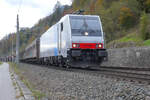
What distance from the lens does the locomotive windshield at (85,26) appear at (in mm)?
15223

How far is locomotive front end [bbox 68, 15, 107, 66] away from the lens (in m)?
14.5

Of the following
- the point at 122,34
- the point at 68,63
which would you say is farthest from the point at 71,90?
the point at 122,34

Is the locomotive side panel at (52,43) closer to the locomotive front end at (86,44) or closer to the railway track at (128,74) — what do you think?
the locomotive front end at (86,44)

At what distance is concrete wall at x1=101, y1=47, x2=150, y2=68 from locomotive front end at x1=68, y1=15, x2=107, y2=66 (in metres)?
4.80

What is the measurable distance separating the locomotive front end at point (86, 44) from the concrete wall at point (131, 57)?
4796mm

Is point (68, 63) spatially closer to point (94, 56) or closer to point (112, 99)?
point (94, 56)

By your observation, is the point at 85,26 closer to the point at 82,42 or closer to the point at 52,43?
the point at 82,42

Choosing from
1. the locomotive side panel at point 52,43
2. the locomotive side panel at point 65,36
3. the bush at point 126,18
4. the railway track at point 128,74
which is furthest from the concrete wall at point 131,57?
the bush at point 126,18

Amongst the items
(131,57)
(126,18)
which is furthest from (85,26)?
(126,18)

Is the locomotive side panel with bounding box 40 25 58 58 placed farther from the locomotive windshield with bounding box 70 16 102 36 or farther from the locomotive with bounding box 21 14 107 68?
the locomotive windshield with bounding box 70 16 102 36

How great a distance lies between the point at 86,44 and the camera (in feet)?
48.4

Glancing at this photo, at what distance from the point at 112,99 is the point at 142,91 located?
2.52 feet

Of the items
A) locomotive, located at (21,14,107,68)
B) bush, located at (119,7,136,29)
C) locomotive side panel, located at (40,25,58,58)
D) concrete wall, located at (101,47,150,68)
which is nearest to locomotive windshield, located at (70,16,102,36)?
locomotive, located at (21,14,107,68)

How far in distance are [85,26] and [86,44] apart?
4.31 ft
